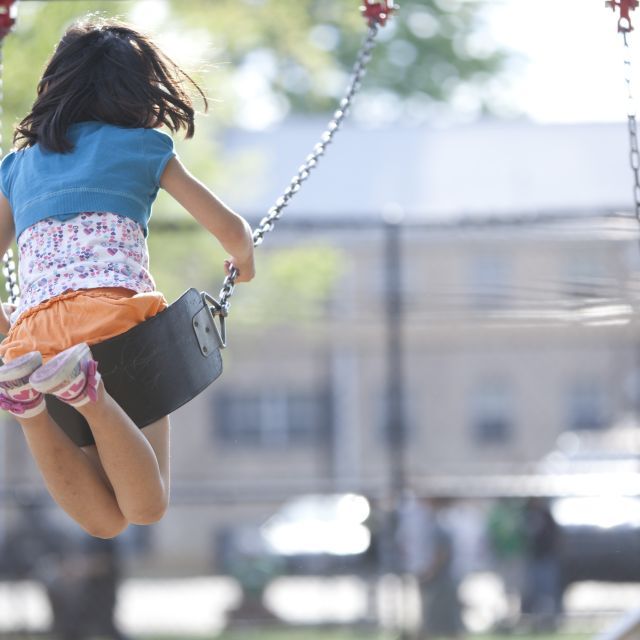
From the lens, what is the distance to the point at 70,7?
28.8ft

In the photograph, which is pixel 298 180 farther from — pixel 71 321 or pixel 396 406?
pixel 396 406

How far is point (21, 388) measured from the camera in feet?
9.70

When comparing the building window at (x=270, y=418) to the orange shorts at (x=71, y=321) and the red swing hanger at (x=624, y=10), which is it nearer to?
the red swing hanger at (x=624, y=10)

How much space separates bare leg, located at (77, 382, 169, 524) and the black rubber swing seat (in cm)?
8

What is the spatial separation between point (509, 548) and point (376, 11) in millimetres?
6322

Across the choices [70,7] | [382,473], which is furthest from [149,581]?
[70,7]

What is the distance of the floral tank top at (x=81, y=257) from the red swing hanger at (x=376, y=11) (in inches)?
55.9

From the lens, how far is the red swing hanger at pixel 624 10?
12.6 feet

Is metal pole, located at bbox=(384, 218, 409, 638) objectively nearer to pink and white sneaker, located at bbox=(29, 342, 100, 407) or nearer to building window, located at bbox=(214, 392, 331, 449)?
pink and white sneaker, located at bbox=(29, 342, 100, 407)

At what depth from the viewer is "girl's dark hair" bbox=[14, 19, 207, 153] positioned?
3193 millimetres

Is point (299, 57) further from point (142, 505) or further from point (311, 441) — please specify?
point (142, 505)

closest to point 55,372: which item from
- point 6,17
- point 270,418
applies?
point 6,17

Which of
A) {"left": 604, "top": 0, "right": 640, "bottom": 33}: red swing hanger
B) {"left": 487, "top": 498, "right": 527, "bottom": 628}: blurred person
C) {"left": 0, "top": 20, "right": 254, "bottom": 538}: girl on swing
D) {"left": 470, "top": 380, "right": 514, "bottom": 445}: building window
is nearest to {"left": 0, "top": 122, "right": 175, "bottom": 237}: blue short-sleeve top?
{"left": 0, "top": 20, "right": 254, "bottom": 538}: girl on swing

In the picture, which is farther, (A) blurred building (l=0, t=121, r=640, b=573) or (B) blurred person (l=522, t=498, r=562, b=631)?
(A) blurred building (l=0, t=121, r=640, b=573)
